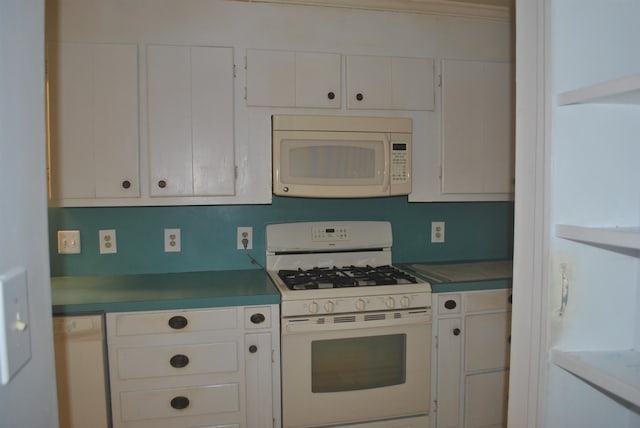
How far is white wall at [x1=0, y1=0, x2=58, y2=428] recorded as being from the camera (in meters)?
0.51

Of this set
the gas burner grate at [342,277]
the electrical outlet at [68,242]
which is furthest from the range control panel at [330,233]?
the electrical outlet at [68,242]

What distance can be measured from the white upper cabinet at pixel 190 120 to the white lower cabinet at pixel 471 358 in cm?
131

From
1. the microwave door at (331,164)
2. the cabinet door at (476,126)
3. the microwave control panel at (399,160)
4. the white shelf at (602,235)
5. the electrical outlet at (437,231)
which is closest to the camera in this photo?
the white shelf at (602,235)

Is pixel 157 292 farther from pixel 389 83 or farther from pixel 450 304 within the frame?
pixel 389 83

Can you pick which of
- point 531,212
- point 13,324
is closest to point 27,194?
point 13,324

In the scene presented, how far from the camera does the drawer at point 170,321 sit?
6.16 ft

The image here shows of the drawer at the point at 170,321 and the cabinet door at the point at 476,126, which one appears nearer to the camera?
the drawer at the point at 170,321

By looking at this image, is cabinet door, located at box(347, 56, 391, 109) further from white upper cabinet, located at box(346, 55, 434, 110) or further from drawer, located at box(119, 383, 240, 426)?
drawer, located at box(119, 383, 240, 426)

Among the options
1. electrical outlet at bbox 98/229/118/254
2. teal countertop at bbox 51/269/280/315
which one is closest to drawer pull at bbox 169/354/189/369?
teal countertop at bbox 51/269/280/315

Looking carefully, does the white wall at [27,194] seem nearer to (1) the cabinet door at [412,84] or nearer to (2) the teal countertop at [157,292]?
(2) the teal countertop at [157,292]

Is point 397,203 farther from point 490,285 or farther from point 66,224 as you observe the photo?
point 66,224

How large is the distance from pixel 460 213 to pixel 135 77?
81.4 inches

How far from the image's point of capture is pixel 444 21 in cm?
240

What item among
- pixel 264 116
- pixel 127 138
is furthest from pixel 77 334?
pixel 264 116
